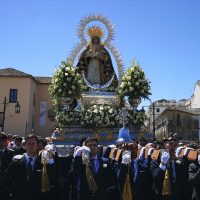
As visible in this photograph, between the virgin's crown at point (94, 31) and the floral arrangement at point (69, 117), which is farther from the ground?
the virgin's crown at point (94, 31)

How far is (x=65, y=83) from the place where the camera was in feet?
46.3

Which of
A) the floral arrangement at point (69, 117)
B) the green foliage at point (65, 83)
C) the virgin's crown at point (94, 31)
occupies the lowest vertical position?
the floral arrangement at point (69, 117)

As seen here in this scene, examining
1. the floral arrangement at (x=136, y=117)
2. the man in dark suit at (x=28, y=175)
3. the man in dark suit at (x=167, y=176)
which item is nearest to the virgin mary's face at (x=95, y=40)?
the floral arrangement at (x=136, y=117)

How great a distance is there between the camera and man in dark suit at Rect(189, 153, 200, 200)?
6262 millimetres

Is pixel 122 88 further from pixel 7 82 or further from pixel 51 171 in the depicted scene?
pixel 7 82

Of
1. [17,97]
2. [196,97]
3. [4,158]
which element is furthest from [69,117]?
[196,97]

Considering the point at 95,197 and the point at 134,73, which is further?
the point at 134,73

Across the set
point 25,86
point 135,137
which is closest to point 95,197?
point 135,137

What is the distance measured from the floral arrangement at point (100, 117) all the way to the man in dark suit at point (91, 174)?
8207 millimetres

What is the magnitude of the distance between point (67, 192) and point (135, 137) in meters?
7.34

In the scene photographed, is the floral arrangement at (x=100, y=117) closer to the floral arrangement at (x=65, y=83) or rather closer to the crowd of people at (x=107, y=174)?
the floral arrangement at (x=65, y=83)

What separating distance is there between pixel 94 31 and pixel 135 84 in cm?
380

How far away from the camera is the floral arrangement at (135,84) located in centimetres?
1488

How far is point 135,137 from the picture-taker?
47.8 feet
